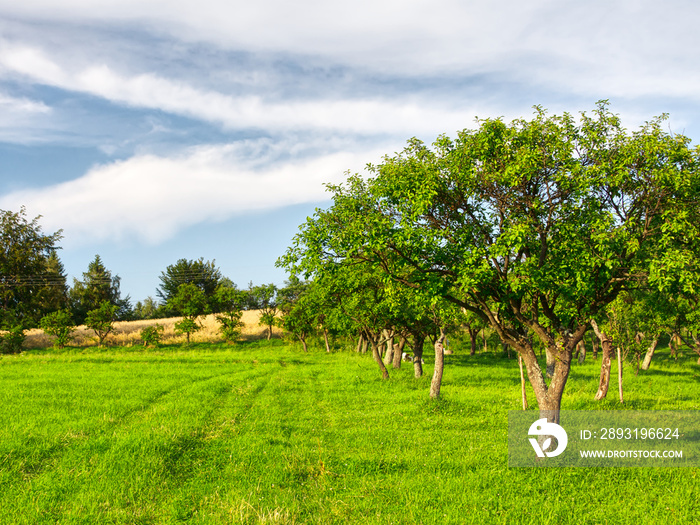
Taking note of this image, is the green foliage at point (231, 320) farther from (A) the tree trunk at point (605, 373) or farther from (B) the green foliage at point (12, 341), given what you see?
(A) the tree trunk at point (605, 373)

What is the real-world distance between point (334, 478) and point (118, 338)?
242 feet

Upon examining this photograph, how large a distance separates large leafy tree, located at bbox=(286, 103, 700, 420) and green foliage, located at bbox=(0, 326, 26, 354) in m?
63.4

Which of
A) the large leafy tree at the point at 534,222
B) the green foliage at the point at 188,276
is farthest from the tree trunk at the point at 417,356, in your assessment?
the green foliage at the point at 188,276

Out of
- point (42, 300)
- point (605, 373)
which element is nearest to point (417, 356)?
point (605, 373)

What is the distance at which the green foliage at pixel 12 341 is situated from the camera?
2355 inches

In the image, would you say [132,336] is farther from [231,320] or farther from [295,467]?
[295,467]

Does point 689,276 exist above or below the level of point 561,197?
below

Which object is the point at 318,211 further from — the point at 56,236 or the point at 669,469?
the point at 56,236

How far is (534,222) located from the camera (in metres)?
13.6

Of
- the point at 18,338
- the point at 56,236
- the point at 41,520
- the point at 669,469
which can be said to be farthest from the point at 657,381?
the point at 56,236

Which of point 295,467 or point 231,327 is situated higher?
point 295,467

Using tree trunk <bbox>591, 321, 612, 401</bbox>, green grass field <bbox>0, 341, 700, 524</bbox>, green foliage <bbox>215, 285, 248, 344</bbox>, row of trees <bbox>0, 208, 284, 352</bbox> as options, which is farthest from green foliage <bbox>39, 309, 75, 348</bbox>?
tree trunk <bbox>591, 321, 612, 401</bbox>

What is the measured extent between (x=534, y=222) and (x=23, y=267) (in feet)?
285

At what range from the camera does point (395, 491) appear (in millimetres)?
10781
